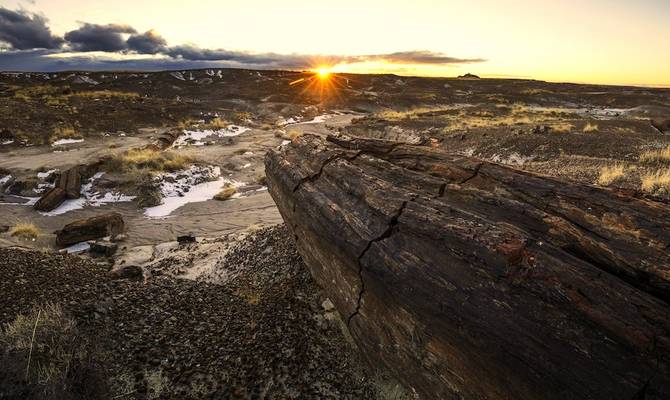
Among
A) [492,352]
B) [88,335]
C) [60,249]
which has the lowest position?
[60,249]

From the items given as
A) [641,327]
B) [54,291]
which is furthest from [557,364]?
[54,291]

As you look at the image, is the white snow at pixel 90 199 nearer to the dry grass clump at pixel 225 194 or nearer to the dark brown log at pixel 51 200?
the dark brown log at pixel 51 200

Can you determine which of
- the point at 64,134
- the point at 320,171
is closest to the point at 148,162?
the point at 64,134

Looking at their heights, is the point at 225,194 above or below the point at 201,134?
below

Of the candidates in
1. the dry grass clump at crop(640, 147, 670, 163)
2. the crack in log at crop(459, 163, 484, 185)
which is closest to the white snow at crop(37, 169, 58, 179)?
the crack in log at crop(459, 163, 484, 185)

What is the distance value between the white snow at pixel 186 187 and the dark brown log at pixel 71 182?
3.07m

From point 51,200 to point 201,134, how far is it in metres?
16.3

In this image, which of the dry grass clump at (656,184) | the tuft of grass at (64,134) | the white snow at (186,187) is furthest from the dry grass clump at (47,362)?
the tuft of grass at (64,134)

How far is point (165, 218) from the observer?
46.5 ft

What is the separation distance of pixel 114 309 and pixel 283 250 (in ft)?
10.9

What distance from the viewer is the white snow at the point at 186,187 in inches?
599

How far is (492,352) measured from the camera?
130 inches

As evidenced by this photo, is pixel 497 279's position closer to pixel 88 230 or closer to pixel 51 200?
pixel 88 230

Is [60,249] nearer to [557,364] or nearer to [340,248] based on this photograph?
[340,248]
